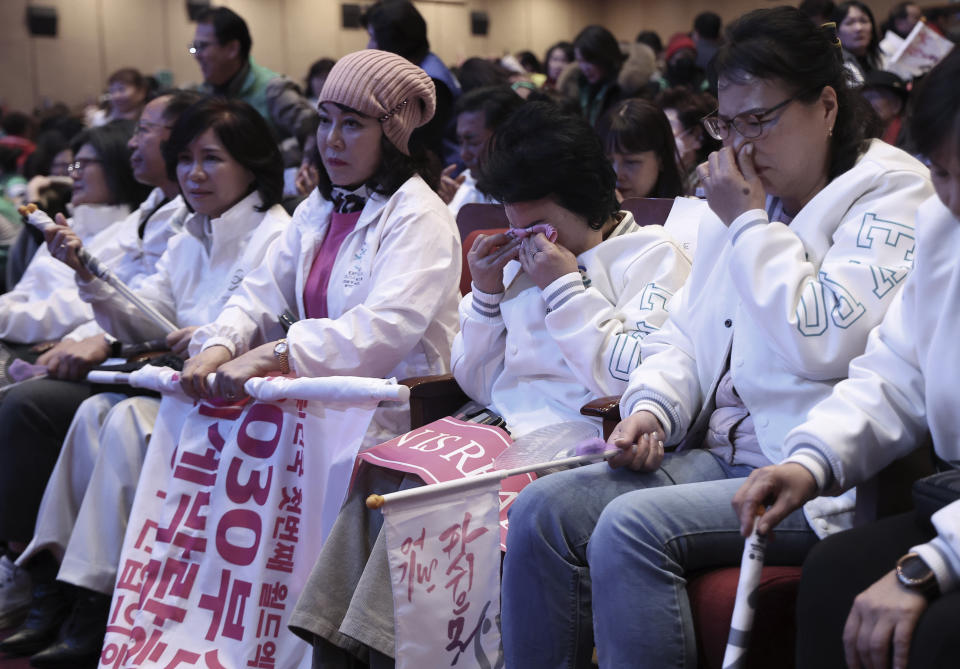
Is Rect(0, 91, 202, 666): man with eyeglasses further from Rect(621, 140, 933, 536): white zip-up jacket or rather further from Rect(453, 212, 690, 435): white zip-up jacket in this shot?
Rect(621, 140, 933, 536): white zip-up jacket

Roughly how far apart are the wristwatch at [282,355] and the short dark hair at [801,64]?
117 cm

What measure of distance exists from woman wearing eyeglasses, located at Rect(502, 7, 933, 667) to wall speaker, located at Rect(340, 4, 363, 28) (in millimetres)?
10973

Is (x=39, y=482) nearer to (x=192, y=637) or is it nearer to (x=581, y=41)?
(x=192, y=637)

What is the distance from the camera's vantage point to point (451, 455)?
2.01 m

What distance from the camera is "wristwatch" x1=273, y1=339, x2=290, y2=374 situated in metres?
2.41

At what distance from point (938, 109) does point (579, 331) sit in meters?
0.89

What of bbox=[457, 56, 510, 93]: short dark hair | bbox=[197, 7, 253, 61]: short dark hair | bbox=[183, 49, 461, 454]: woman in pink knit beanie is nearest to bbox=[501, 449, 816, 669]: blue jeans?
bbox=[183, 49, 461, 454]: woman in pink knit beanie

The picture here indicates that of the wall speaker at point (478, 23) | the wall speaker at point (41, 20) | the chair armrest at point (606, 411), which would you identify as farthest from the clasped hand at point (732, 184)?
the wall speaker at point (478, 23)

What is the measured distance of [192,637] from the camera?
2.25 metres

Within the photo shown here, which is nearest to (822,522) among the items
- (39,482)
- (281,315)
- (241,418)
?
(241,418)

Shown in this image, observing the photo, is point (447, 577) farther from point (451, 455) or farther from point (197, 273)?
point (197, 273)

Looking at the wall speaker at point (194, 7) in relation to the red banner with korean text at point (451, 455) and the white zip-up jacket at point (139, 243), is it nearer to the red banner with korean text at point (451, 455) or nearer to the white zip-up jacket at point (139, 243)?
the white zip-up jacket at point (139, 243)

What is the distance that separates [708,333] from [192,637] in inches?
50.7

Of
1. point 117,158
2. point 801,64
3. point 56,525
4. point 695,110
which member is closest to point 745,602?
point 801,64
